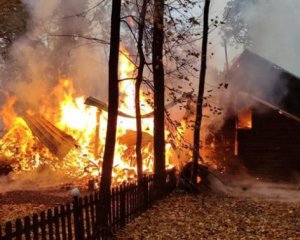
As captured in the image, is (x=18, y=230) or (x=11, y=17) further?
(x=11, y=17)

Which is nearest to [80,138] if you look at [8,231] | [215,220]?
[215,220]

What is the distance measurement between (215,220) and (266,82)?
13.5m

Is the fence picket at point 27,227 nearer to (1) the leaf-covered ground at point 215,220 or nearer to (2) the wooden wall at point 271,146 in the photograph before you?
(1) the leaf-covered ground at point 215,220

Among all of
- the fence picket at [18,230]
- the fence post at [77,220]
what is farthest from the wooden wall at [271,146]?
the fence picket at [18,230]

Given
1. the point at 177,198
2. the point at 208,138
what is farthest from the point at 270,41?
the point at 177,198

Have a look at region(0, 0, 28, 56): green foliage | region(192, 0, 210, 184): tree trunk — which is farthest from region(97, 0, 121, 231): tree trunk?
region(0, 0, 28, 56): green foliage

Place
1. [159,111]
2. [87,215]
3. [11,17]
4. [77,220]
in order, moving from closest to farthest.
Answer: [77,220] < [87,215] < [159,111] < [11,17]

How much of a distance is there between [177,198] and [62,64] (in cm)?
2660

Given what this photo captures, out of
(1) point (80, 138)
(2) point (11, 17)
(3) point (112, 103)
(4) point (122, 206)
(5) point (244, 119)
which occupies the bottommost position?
(4) point (122, 206)

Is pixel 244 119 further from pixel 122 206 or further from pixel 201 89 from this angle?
pixel 122 206

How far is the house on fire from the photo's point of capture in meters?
21.4

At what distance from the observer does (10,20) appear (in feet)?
76.7

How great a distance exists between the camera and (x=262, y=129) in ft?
71.6

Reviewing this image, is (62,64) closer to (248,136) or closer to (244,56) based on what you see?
(244,56)
